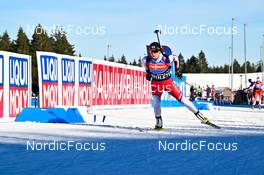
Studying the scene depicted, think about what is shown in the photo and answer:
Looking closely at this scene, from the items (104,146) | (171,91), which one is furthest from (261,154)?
(171,91)

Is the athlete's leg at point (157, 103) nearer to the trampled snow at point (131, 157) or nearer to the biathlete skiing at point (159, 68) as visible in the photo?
the biathlete skiing at point (159, 68)

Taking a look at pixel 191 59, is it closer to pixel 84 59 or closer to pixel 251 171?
pixel 84 59
